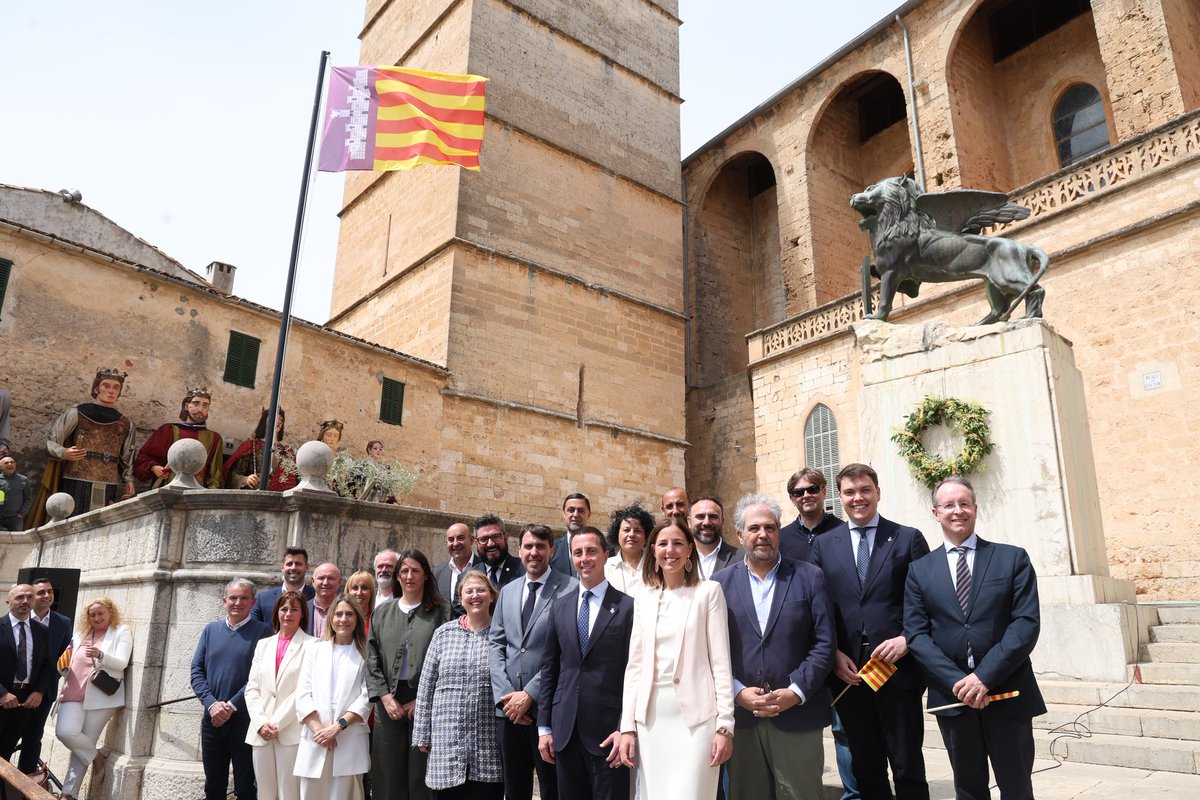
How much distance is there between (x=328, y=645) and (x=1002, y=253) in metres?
6.12

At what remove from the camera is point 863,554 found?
11.3 ft

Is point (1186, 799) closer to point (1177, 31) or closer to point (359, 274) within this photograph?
point (1177, 31)

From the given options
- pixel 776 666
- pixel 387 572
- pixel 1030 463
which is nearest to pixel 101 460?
pixel 387 572

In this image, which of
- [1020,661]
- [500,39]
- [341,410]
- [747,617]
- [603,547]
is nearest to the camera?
[1020,661]

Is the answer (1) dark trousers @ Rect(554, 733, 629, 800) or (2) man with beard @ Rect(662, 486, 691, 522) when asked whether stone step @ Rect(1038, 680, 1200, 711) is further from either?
(1) dark trousers @ Rect(554, 733, 629, 800)

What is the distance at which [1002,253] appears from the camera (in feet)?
22.6

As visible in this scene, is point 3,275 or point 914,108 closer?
point 3,275

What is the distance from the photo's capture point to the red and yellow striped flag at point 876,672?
3.08 metres

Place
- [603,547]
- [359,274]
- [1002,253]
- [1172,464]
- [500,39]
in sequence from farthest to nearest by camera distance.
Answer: [359,274] < [500,39] < [1172,464] < [1002,253] < [603,547]

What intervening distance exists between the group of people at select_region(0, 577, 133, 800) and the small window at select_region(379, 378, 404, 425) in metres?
7.43

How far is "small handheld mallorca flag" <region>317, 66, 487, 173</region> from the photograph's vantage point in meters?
9.21

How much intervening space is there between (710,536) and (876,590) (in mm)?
836

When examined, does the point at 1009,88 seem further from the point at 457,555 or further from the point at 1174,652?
the point at 457,555

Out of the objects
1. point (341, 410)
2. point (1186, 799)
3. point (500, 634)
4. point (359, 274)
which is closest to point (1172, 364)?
point (1186, 799)
